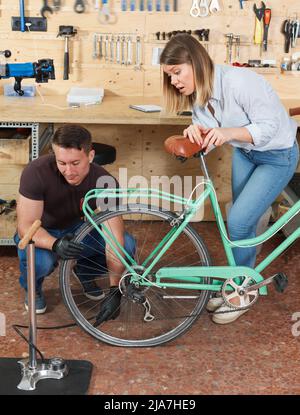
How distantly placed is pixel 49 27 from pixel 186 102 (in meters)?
1.58

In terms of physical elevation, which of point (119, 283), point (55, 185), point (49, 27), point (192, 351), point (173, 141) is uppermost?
point (49, 27)

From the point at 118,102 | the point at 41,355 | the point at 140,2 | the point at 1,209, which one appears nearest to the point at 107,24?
the point at 140,2

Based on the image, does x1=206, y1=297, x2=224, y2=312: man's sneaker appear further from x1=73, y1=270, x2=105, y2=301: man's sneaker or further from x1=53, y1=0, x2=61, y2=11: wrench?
x1=53, y1=0, x2=61, y2=11: wrench

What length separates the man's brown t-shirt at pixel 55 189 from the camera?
2.85 meters

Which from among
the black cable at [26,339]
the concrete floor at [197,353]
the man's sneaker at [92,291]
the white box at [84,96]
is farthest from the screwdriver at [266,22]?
the black cable at [26,339]

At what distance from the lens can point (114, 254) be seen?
2871 mm

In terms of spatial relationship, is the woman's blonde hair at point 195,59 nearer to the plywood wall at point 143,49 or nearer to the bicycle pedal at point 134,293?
the bicycle pedal at point 134,293

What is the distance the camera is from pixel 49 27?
13.4ft

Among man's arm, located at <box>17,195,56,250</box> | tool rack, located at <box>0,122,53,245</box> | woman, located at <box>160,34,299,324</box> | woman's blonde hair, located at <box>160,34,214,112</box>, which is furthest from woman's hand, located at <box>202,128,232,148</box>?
tool rack, located at <box>0,122,53,245</box>

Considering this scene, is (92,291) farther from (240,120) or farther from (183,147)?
(240,120)

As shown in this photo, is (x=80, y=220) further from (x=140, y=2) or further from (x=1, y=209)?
(x=140, y=2)

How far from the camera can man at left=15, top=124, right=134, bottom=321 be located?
272cm

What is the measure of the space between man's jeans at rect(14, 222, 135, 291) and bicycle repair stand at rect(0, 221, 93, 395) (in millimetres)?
460

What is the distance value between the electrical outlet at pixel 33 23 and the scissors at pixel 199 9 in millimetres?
872
